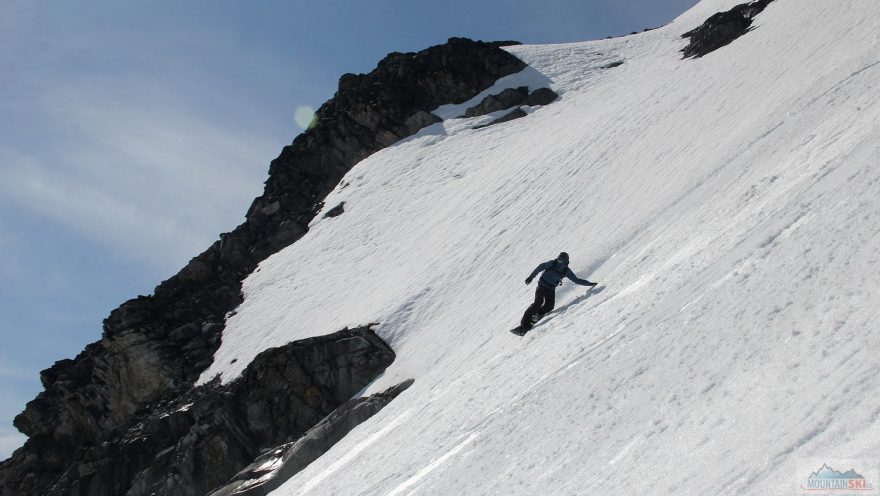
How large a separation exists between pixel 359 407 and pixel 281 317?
1248 cm

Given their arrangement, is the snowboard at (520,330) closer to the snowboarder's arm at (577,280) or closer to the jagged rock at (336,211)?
the snowboarder's arm at (577,280)

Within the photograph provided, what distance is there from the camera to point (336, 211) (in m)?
39.0

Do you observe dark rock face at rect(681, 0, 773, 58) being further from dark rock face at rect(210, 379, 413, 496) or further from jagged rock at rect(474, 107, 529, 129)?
dark rock face at rect(210, 379, 413, 496)

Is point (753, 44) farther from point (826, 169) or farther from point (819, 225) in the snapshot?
point (819, 225)

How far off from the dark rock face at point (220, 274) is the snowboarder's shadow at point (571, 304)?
20.0m

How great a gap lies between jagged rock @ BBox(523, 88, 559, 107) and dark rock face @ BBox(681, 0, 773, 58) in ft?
26.8

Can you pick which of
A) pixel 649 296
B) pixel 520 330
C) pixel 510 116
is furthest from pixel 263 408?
pixel 510 116

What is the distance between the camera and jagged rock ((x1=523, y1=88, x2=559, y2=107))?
43219 mm

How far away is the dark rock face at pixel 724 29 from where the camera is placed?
34.0m

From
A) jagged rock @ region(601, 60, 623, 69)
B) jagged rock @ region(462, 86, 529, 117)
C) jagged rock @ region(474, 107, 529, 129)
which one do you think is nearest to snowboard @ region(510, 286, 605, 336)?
jagged rock @ region(474, 107, 529, 129)

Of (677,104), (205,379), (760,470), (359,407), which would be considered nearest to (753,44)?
(677,104)

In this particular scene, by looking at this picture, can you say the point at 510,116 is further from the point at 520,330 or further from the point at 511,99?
the point at 520,330

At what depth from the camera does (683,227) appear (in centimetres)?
1382

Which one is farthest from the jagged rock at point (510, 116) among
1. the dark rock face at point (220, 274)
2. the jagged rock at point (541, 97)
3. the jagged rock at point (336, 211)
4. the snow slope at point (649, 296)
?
the jagged rock at point (336, 211)
